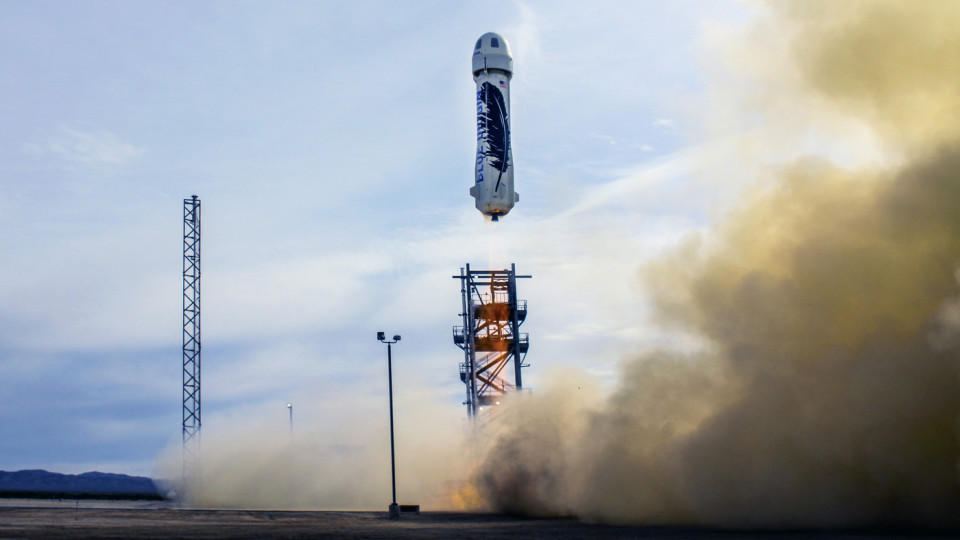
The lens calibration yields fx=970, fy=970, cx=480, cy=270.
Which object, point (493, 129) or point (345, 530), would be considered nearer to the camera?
point (345, 530)

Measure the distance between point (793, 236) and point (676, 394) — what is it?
678 cm

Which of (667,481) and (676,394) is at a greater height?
(676,394)

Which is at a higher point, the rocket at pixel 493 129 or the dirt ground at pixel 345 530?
the rocket at pixel 493 129

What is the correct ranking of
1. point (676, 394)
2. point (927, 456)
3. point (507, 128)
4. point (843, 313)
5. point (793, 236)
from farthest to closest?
1. point (507, 128)
2. point (676, 394)
3. point (793, 236)
4. point (843, 313)
5. point (927, 456)

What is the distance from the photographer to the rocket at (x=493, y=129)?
169 feet

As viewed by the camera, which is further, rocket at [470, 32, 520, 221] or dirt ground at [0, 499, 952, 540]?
rocket at [470, 32, 520, 221]

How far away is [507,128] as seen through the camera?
172ft

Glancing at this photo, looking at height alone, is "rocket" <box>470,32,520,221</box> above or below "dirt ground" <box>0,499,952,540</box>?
above

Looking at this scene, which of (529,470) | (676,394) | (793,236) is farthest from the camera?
(529,470)

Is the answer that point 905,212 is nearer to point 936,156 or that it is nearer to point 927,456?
point 936,156

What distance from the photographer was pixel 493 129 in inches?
2046

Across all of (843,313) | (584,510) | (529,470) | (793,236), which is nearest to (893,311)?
(843,313)

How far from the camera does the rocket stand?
51.4 metres

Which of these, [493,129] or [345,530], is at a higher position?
[493,129]
